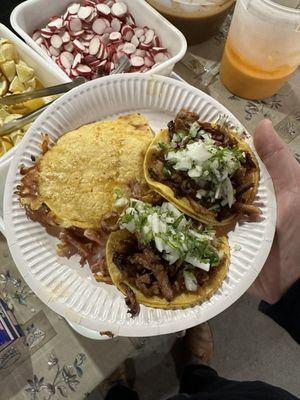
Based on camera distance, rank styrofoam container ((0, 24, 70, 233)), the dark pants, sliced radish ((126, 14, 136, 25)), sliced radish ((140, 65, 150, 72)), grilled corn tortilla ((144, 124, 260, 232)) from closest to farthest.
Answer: grilled corn tortilla ((144, 124, 260, 232)) < the dark pants < styrofoam container ((0, 24, 70, 233)) < sliced radish ((140, 65, 150, 72)) < sliced radish ((126, 14, 136, 25))

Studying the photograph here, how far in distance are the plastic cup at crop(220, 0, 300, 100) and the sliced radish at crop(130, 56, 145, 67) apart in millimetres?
351

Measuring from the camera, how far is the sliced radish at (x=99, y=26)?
1487 millimetres

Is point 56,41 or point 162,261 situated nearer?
point 162,261

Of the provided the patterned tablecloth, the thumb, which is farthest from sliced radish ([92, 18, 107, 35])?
the patterned tablecloth

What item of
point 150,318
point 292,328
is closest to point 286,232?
point 292,328

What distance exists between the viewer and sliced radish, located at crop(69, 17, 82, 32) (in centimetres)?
148

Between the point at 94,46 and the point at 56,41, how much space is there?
14 cm

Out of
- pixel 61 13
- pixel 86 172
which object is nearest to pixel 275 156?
pixel 86 172

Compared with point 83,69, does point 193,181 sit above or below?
below

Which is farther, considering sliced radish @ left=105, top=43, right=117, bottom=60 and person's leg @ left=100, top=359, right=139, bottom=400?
sliced radish @ left=105, top=43, right=117, bottom=60

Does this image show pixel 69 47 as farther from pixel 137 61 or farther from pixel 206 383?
pixel 206 383

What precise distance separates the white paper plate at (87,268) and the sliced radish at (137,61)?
0.85ft

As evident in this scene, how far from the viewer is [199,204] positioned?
1091 mm

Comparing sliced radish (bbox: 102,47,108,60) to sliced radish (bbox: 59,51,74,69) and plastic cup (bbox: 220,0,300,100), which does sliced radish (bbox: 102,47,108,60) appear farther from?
plastic cup (bbox: 220,0,300,100)
